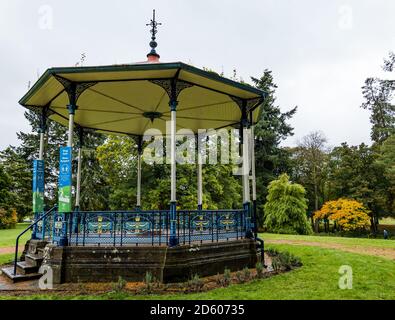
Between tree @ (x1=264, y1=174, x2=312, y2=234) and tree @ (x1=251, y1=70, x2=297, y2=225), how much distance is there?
616cm

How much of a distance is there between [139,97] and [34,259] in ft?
19.7

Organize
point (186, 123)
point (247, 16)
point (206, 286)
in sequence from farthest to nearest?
point (186, 123), point (247, 16), point (206, 286)

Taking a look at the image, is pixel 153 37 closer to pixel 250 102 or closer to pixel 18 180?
pixel 250 102

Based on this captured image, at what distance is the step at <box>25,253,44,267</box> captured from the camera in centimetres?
827

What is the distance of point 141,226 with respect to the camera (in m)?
8.01

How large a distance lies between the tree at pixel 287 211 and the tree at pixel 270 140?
20.2 ft

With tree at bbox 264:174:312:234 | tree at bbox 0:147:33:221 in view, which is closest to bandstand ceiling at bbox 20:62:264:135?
tree at bbox 264:174:312:234

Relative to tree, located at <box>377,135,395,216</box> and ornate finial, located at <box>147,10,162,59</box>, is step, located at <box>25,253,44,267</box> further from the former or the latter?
tree, located at <box>377,135,395,216</box>

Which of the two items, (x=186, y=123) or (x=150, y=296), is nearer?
(x=150, y=296)

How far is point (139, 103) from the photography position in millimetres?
11203

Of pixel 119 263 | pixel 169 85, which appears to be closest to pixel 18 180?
pixel 119 263
